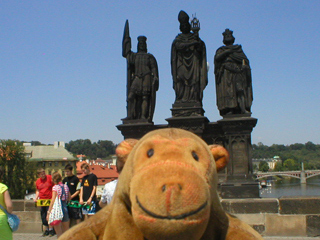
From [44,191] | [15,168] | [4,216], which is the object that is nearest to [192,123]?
[44,191]

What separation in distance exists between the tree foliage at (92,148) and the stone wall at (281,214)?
15479 centimetres

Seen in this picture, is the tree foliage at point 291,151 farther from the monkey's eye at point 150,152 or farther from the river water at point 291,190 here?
the monkey's eye at point 150,152

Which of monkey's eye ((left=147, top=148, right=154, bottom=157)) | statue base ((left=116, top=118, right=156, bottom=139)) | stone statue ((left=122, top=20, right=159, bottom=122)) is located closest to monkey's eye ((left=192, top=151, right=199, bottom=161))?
monkey's eye ((left=147, top=148, right=154, bottom=157))

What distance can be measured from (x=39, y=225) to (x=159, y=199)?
26.4 ft

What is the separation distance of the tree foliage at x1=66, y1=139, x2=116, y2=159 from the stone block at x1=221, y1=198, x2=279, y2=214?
15461 cm

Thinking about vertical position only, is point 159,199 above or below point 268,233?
above

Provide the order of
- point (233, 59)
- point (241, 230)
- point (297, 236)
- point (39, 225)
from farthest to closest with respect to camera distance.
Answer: point (233, 59) < point (39, 225) < point (297, 236) < point (241, 230)

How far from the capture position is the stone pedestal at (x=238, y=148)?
8844 millimetres

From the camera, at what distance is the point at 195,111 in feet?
32.7

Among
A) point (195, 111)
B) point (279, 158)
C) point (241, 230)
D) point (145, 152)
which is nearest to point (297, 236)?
point (195, 111)

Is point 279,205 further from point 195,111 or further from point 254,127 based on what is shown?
point 195,111

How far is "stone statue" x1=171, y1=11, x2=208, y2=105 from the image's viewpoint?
10211mm

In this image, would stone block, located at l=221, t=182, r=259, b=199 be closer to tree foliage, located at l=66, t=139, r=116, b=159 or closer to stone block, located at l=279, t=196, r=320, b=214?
stone block, located at l=279, t=196, r=320, b=214

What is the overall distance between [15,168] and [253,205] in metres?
47.1
